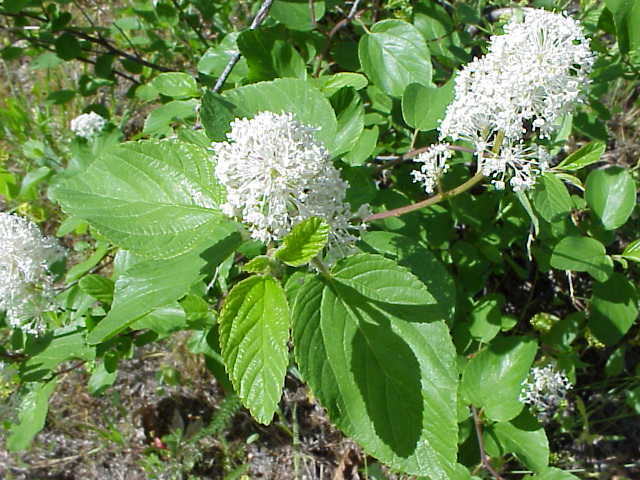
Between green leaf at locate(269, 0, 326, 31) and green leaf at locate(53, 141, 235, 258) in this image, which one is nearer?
green leaf at locate(53, 141, 235, 258)

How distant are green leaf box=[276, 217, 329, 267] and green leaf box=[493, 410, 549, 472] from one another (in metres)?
1.48

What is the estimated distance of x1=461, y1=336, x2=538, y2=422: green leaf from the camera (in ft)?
6.89

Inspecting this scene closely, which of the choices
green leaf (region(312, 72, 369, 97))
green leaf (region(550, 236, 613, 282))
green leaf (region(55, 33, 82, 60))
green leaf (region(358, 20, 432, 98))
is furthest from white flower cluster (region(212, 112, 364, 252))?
green leaf (region(55, 33, 82, 60))

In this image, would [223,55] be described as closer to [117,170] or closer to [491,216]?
[117,170]

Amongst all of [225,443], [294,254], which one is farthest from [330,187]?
[225,443]

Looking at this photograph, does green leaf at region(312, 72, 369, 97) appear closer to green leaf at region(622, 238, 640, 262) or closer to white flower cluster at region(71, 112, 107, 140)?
green leaf at region(622, 238, 640, 262)

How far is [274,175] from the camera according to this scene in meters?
1.24

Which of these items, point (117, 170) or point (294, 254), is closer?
point (294, 254)

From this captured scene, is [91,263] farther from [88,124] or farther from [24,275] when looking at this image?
[88,124]

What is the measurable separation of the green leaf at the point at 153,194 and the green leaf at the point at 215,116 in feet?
0.21

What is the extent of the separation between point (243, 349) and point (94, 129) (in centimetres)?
268

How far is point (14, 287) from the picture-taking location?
2.11m

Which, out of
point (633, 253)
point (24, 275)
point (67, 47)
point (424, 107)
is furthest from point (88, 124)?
point (633, 253)

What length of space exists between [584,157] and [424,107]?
54 centimetres
